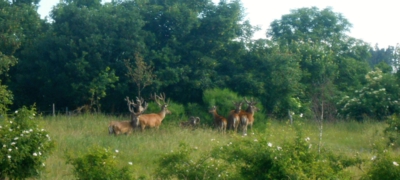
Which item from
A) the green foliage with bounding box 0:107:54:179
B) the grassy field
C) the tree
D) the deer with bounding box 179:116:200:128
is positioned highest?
the tree

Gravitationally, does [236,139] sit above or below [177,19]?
below

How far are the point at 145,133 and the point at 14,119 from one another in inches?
387

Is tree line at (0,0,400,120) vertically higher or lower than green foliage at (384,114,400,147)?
higher

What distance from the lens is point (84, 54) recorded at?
2797 centimetres

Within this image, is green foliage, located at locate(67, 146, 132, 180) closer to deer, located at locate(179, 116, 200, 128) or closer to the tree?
deer, located at locate(179, 116, 200, 128)

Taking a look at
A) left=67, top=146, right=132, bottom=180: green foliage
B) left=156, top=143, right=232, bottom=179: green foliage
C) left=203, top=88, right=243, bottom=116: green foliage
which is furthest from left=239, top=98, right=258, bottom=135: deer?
left=67, top=146, right=132, bottom=180: green foliage

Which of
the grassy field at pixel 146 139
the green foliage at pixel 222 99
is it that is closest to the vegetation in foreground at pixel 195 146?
the grassy field at pixel 146 139

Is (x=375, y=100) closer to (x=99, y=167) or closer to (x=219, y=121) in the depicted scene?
(x=219, y=121)

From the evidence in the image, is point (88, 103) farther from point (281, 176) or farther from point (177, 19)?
point (281, 176)

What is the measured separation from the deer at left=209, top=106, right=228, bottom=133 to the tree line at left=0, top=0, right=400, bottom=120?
2953 mm

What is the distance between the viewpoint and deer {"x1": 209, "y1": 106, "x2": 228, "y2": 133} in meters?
24.2

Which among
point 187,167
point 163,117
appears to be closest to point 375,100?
point 163,117

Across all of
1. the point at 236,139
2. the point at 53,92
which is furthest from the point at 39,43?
the point at 236,139

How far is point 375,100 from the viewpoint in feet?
98.3
